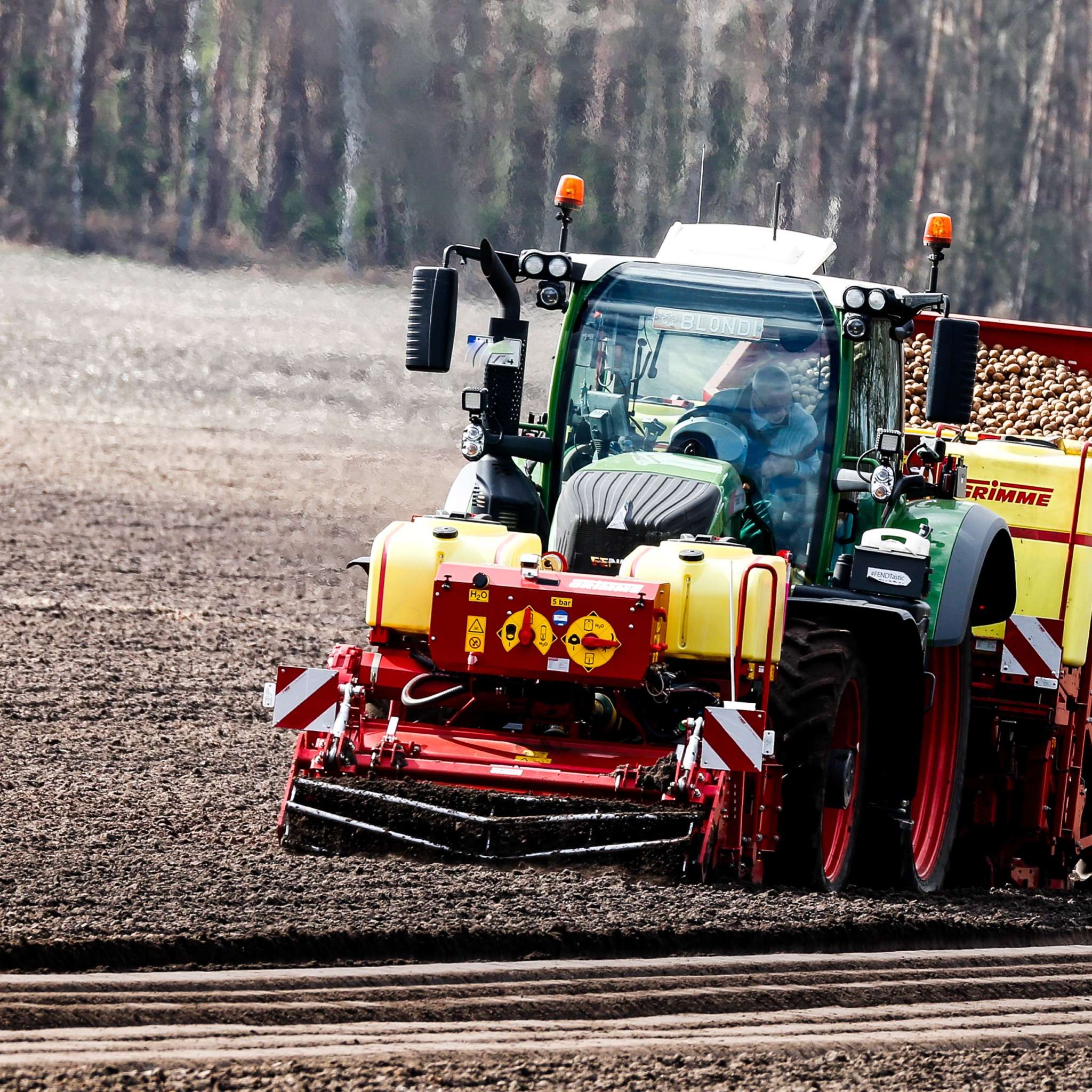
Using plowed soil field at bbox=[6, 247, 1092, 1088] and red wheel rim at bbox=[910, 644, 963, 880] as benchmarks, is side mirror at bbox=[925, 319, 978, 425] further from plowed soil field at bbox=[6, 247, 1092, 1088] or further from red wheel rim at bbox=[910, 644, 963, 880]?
plowed soil field at bbox=[6, 247, 1092, 1088]

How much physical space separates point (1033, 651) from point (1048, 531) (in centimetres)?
51

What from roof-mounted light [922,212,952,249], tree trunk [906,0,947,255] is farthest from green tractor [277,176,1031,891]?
tree trunk [906,0,947,255]

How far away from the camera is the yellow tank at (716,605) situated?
5.99m

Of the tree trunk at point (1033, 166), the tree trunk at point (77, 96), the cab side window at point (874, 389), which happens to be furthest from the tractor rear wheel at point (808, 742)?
the tree trunk at point (1033, 166)

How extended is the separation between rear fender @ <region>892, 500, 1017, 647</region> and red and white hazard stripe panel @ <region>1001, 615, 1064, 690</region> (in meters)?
0.24

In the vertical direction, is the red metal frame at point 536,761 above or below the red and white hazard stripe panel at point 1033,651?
below

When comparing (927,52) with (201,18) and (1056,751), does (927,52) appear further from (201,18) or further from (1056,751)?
(1056,751)

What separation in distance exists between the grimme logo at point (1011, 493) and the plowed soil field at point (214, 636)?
186 cm

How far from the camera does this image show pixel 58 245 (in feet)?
76.0

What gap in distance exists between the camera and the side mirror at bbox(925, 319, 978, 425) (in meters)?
6.46

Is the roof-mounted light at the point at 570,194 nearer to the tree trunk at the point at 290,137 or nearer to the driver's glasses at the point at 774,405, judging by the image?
the driver's glasses at the point at 774,405

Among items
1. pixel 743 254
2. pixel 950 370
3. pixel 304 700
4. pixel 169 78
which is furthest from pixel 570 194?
pixel 169 78

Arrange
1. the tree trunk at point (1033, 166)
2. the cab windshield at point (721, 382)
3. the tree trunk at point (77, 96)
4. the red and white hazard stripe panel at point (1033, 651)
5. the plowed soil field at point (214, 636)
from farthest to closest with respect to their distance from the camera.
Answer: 1. the tree trunk at point (1033, 166)
2. the tree trunk at point (77, 96)
3. the red and white hazard stripe panel at point (1033, 651)
4. the cab windshield at point (721, 382)
5. the plowed soil field at point (214, 636)

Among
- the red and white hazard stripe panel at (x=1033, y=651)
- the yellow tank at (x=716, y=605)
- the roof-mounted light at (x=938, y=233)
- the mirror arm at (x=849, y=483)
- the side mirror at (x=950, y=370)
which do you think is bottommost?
the red and white hazard stripe panel at (x=1033, y=651)
